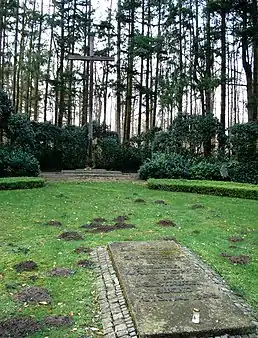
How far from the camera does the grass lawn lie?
394 cm

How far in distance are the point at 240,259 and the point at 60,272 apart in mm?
2736

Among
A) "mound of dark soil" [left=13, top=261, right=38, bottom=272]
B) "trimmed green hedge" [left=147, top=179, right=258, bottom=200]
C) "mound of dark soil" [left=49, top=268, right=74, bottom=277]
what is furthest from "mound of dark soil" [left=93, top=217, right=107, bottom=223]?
Result: "trimmed green hedge" [left=147, top=179, right=258, bottom=200]

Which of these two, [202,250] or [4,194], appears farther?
[4,194]

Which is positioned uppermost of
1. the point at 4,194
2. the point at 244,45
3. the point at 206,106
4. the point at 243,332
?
the point at 244,45

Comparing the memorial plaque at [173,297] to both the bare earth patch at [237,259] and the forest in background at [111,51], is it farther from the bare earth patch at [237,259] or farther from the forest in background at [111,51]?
the forest in background at [111,51]

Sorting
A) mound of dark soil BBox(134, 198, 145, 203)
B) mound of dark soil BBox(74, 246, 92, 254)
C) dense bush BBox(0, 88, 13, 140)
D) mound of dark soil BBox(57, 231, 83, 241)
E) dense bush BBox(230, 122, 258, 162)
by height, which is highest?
dense bush BBox(0, 88, 13, 140)

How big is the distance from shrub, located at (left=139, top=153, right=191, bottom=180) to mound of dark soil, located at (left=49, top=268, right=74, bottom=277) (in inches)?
400

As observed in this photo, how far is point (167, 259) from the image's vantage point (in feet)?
16.1

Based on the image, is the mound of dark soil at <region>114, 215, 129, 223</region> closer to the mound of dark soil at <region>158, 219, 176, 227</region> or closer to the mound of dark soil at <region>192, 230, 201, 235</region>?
the mound of dark soil at <region>158, 219, 176, 227</region>

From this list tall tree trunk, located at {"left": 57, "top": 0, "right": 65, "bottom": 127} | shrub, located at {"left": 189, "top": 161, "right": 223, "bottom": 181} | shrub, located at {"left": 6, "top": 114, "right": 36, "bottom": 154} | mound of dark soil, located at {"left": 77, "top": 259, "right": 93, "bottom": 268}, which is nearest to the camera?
mound of dark soil, located at {"left": 77, "top": 259, "right": 93, "bottom": 268}

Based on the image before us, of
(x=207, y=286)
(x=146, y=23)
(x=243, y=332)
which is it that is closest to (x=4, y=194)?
(x=207, y=286)

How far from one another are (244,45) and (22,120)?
11.0 meters

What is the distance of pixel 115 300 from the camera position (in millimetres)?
3877

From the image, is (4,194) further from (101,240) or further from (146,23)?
(146,23)
